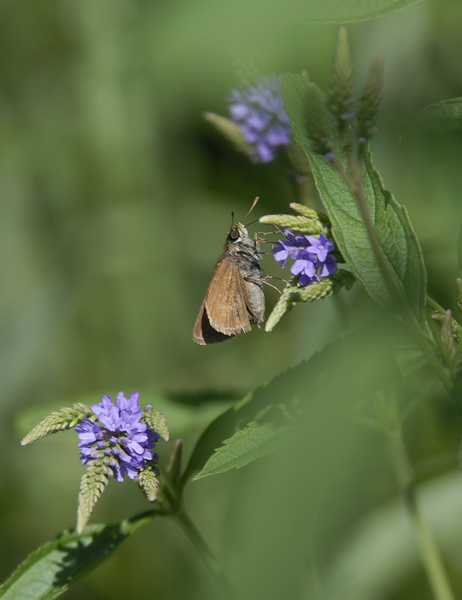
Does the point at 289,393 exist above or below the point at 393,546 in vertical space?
above

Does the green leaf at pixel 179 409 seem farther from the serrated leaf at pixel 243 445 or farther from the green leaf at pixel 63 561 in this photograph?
the serrated leaf at pixel 243 445

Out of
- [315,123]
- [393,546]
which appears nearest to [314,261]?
[315,123]

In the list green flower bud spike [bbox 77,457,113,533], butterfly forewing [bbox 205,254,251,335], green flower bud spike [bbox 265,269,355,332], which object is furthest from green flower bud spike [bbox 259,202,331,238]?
butterfly forewing [bbox 205,254,251,335]

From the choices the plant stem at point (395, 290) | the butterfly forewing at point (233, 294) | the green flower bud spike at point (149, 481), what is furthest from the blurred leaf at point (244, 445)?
the butterfly forewing at point (233, 294)


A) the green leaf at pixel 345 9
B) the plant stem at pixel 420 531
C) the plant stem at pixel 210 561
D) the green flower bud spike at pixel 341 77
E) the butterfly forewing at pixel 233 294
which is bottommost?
the plant stem at pixel 420 531

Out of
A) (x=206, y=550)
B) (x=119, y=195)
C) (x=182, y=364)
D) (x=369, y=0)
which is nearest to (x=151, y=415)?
(x=206, y=550)

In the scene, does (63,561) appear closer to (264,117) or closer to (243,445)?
(243,445)

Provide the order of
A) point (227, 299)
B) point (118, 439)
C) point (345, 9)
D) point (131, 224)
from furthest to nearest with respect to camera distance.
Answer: point (131, 224)
point (227, 299)
point (118, 439)
point (345, 9)
